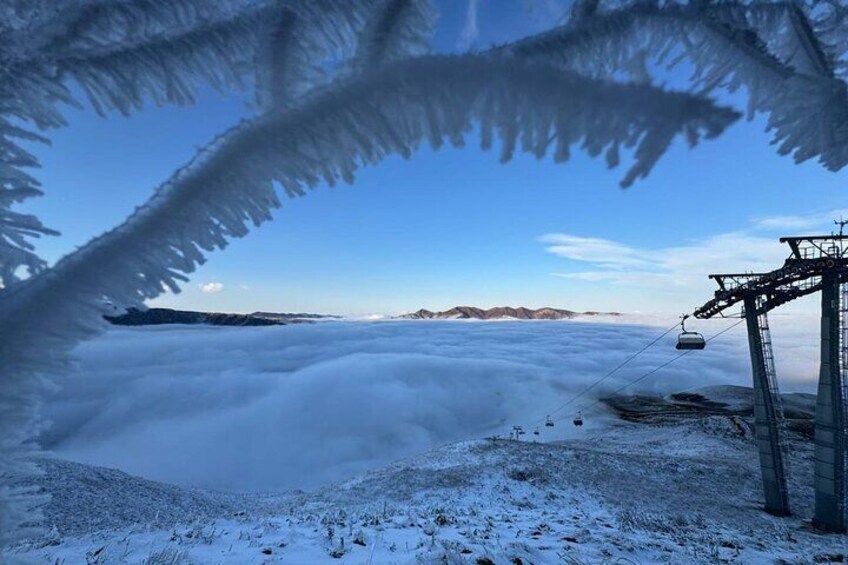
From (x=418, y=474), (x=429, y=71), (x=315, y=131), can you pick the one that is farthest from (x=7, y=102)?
(x=418, y=474)

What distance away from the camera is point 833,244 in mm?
12812

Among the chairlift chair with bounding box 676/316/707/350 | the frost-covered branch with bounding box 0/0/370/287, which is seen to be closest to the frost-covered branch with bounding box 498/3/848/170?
the frost-covered branch with bounding box 0/0/370/287

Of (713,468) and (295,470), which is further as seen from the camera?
(295,470)

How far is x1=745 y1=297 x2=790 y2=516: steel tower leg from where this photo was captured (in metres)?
14.4

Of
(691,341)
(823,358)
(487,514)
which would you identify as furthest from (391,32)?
(691,341)

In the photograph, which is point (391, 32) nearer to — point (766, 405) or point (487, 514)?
point (487, 514)

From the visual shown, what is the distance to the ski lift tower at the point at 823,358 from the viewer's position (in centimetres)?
1265

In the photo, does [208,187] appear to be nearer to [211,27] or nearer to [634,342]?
[211,27]

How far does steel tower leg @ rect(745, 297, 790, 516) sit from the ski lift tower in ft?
0.09

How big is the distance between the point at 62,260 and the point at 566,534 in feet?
28.3

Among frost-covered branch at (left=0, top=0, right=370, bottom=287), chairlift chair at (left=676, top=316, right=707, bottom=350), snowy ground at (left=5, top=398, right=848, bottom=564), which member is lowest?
snowy ground at (left=5, top=398, right=848, bottom=564)

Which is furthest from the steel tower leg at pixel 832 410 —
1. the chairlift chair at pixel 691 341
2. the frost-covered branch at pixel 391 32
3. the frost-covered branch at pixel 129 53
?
the frost-covered branch at pixel 129 53

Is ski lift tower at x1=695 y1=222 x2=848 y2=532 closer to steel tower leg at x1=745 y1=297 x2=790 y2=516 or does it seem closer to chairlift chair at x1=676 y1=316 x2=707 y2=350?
steel tower leg at x1=745 y1=297 x2=790 y2=516

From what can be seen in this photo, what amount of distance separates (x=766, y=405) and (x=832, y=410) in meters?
1.78
